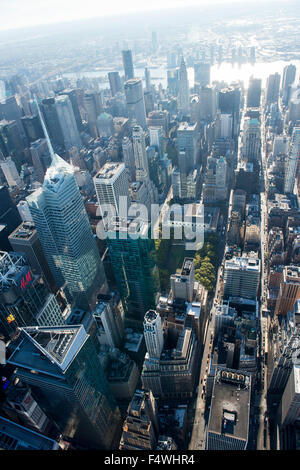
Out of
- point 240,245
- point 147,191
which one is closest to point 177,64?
point 147,191

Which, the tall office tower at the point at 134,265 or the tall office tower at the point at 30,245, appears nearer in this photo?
the tall office tower at the point at 134,265

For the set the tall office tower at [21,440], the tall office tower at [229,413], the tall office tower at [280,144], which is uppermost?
the tall office tower at [21,440]

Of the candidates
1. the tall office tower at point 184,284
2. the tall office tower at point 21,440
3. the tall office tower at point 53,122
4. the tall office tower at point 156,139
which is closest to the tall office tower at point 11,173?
the tall office tower at point 53,122

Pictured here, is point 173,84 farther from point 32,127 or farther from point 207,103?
point 32,127

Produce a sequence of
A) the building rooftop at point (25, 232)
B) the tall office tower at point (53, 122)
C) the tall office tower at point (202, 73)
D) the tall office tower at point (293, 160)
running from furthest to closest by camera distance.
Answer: the tall office tower at point (202, 73) → the tall office tower at point (53, 122) → the tall office tower at point (293, 160) → the building rooftop at point (25, 232)

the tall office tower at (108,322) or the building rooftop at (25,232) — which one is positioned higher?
the building rooftop at (25,232)

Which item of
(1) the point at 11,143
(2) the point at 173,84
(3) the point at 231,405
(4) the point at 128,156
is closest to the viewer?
(3) the point at 231,405

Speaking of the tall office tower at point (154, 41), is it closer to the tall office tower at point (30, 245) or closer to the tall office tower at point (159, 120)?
the tall office tower at point (159, 120)

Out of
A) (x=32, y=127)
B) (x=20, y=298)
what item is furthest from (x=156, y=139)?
(x=20, y=298)

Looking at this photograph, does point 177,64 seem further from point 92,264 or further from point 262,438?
point 262,438
